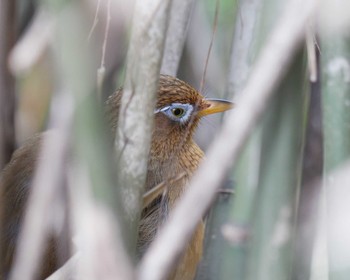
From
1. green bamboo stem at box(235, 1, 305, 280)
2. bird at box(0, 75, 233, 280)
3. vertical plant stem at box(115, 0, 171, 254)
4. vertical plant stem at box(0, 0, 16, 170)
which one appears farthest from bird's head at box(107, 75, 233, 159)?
Result: vertical plant stem at box(115, 0, 171, 254)

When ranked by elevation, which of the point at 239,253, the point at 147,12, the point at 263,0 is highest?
the point at 263,0

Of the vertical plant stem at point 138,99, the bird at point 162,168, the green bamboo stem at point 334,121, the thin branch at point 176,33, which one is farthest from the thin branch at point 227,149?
the thin branch at point 176,33

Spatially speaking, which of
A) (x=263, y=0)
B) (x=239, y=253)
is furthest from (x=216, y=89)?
(x=263, y=0)

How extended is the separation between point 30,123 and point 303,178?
1.29m

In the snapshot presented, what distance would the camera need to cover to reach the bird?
2002 millimetres

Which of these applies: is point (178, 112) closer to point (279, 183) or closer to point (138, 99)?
point (279, 183)

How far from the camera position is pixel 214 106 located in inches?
85.3

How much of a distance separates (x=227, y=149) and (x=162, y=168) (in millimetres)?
1239

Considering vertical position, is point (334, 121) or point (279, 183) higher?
A: point (334, 121)

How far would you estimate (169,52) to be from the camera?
213cm

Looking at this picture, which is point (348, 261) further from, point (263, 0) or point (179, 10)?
point (179, 10)

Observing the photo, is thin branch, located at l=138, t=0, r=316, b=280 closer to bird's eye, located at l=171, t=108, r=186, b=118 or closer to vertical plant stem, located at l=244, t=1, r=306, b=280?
vertical plant stem, located at l=244, t=1, r=306, b=280

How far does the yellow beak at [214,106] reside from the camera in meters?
2.07

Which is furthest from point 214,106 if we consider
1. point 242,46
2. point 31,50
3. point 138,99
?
point 138,99
